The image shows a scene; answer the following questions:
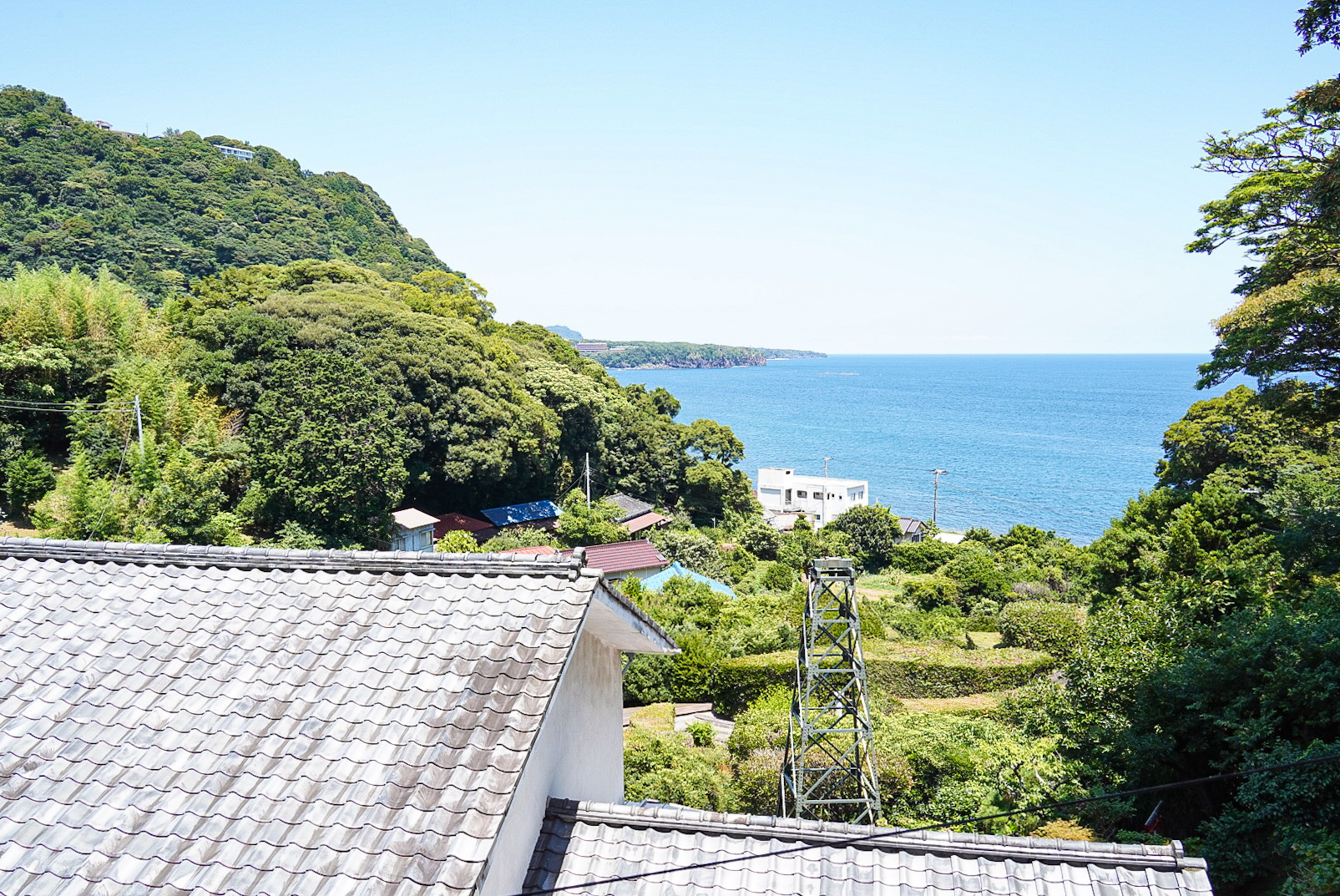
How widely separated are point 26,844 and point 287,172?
282 feet

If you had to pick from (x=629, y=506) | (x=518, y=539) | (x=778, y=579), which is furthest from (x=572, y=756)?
(x=629, y=506)

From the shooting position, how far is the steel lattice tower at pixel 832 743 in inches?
492

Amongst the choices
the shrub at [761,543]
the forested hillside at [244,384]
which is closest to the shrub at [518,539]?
the forested hillside at [244,384]

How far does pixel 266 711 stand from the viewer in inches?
170

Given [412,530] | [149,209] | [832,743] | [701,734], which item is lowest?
[701,734]

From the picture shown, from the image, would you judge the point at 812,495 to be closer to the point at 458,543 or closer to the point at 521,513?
the point at 521,513

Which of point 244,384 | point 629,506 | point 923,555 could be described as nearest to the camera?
point 244,384

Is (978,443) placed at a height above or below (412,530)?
below

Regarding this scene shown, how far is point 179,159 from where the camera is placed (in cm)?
6400

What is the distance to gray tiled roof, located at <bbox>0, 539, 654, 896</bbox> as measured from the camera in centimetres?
349

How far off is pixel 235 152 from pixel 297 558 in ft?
287

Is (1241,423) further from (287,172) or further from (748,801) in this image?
(287,172)

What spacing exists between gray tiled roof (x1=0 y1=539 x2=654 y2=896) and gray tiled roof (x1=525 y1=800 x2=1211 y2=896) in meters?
1.09

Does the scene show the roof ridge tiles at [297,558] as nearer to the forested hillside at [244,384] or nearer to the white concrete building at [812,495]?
the forested hillside at [244,384]
